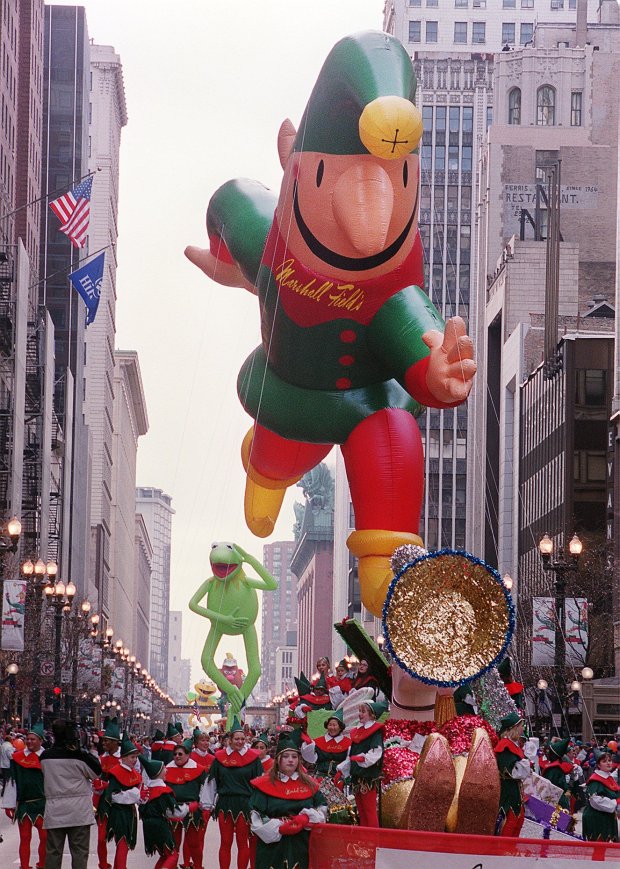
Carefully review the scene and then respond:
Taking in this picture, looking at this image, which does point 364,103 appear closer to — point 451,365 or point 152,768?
point 451,365

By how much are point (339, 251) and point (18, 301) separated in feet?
157

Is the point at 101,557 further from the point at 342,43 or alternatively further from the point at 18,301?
the point at 342,43

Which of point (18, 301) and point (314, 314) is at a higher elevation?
point (18, 301)

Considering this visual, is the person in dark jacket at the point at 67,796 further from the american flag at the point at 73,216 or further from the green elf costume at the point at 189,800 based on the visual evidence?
the american flag at the point at 73,216

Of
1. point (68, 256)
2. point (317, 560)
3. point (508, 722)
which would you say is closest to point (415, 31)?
point (68, 256)

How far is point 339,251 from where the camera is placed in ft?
61.2

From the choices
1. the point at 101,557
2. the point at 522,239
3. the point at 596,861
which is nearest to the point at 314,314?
→ the point at 596,861

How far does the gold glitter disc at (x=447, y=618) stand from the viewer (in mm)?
15688

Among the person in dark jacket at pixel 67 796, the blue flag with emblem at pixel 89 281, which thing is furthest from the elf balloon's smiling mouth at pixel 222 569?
the blue flag with emblem at pixel 89 281

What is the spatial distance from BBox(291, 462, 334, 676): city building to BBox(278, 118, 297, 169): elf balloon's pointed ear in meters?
131

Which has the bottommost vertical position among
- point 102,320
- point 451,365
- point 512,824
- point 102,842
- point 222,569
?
point 102,842

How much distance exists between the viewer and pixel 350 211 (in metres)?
18.3

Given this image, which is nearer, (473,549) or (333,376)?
(333,376)

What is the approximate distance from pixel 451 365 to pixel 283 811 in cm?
617
